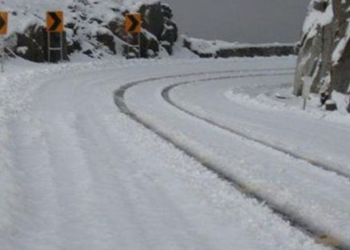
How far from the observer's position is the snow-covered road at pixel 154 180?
518cm

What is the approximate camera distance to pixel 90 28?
1435 inches

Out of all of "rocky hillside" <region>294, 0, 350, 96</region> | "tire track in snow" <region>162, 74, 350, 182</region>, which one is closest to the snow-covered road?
"tire track in snow" <region>162, 74, 350, 182</region>

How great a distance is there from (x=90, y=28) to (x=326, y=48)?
1923cm

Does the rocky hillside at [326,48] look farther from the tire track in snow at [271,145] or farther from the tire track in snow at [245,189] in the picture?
the tire track in snow at [245,189]

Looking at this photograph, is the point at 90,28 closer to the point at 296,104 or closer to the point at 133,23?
the point at 133,23

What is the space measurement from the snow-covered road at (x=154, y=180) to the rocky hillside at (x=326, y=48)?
4481 mm

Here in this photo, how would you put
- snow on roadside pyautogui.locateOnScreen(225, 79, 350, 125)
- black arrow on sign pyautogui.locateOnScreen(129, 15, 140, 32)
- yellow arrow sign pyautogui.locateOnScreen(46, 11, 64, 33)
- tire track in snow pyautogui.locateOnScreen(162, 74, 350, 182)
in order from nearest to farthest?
tire track in snow pyautogui.locateOnScreen(162, 74, 350, 182) < snow on roadside pyautogui.locateOnScreen(225, 79, 350, 125) < yellow arrow sign pyautogui.locateOnScreen(46, 11, 64, 33) < black arrow on sign pyautogui.locateOnScreen(129, 15, 140, 32)

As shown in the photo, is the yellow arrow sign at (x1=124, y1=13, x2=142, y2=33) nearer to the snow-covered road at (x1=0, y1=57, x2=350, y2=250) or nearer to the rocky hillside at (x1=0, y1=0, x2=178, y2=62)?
the rocky hillside at (x1=0, y1=0, x2=178, y2=62)

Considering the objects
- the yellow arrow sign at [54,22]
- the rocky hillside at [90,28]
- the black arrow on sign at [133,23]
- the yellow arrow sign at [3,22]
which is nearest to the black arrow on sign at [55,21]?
the yellow arrow sign at [54,22]

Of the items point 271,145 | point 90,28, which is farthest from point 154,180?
point 90,28

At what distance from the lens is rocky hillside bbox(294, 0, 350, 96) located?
18.4m

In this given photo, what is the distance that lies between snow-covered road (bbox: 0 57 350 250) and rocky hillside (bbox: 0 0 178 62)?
1632cm

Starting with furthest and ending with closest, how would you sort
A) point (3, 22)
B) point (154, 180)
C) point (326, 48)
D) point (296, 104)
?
point (3, 22)
point (326, 48)
point (296, 104)
point (154, 180)

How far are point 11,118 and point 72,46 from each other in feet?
74.9
